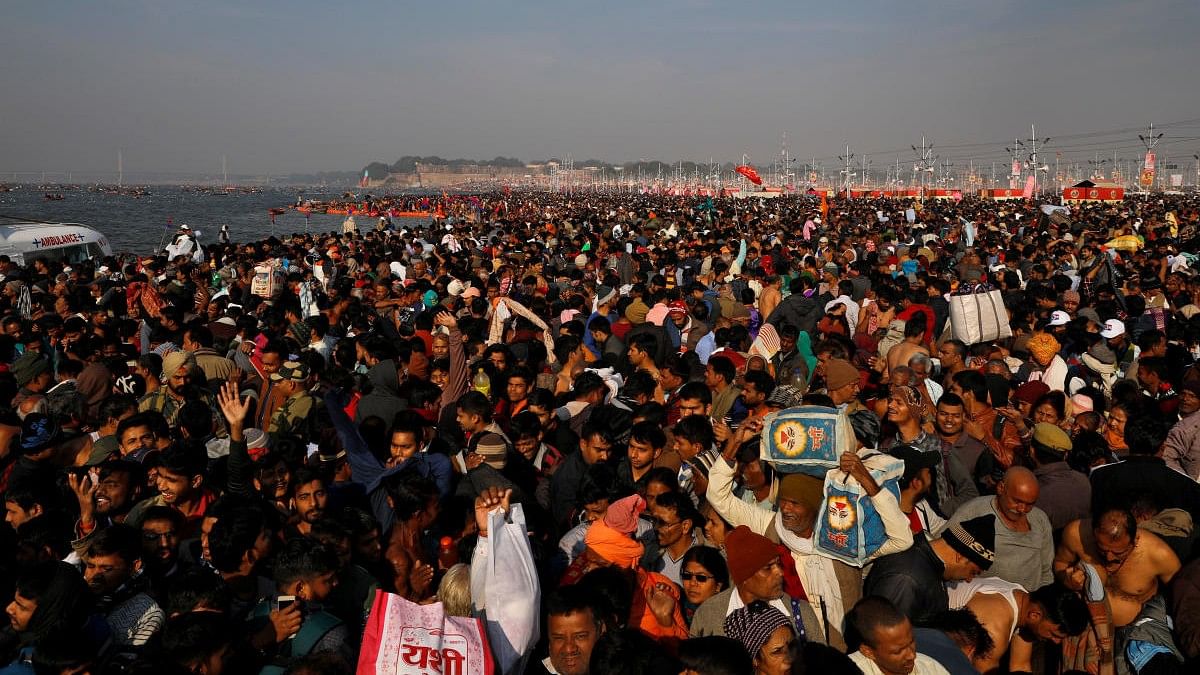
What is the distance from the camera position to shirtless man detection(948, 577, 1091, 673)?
349 cm

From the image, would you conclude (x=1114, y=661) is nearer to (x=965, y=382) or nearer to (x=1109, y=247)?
(x=965, y=382)

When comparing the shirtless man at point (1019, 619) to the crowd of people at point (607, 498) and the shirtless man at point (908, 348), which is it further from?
the shirtless man at point (908, 348)

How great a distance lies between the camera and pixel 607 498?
443 cm

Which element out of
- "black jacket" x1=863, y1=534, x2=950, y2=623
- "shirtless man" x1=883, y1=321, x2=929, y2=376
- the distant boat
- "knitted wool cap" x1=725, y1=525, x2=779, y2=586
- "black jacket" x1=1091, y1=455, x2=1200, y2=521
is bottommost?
"black jacket" x1=863, y1=534, x2=950, y2=623


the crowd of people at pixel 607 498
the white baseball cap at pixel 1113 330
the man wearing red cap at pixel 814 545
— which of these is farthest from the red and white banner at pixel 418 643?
the white baseball cap at pixel 1113 330

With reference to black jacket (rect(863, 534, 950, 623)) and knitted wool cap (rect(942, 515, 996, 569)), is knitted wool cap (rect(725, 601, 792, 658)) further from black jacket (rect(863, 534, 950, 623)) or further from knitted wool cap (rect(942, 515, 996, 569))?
knitted wool cap (rect(942, 515, 996, 569))

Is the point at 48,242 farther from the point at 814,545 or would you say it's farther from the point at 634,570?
the point at 814,545

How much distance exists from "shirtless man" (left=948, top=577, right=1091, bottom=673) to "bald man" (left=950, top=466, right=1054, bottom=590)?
0.83 feet

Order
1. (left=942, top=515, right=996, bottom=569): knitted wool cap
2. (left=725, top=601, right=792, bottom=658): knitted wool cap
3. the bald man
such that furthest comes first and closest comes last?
1. the bald man
2. (left=942, top=515, right=996, bottom=569): knitted wool cap
3. (left=725, top=601, right=792, bottom=658): knitted wool cap

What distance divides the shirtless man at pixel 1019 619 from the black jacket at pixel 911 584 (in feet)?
0.46

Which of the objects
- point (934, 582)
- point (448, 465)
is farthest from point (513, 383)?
point (934, 582)

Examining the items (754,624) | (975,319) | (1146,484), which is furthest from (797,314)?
(754,624)

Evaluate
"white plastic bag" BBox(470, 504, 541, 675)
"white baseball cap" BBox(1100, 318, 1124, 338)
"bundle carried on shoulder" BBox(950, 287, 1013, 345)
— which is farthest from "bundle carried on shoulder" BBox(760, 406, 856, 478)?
"white baseball cap" BBox(1100, 318, 1124, 338)

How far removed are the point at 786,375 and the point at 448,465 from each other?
3.14 meters
